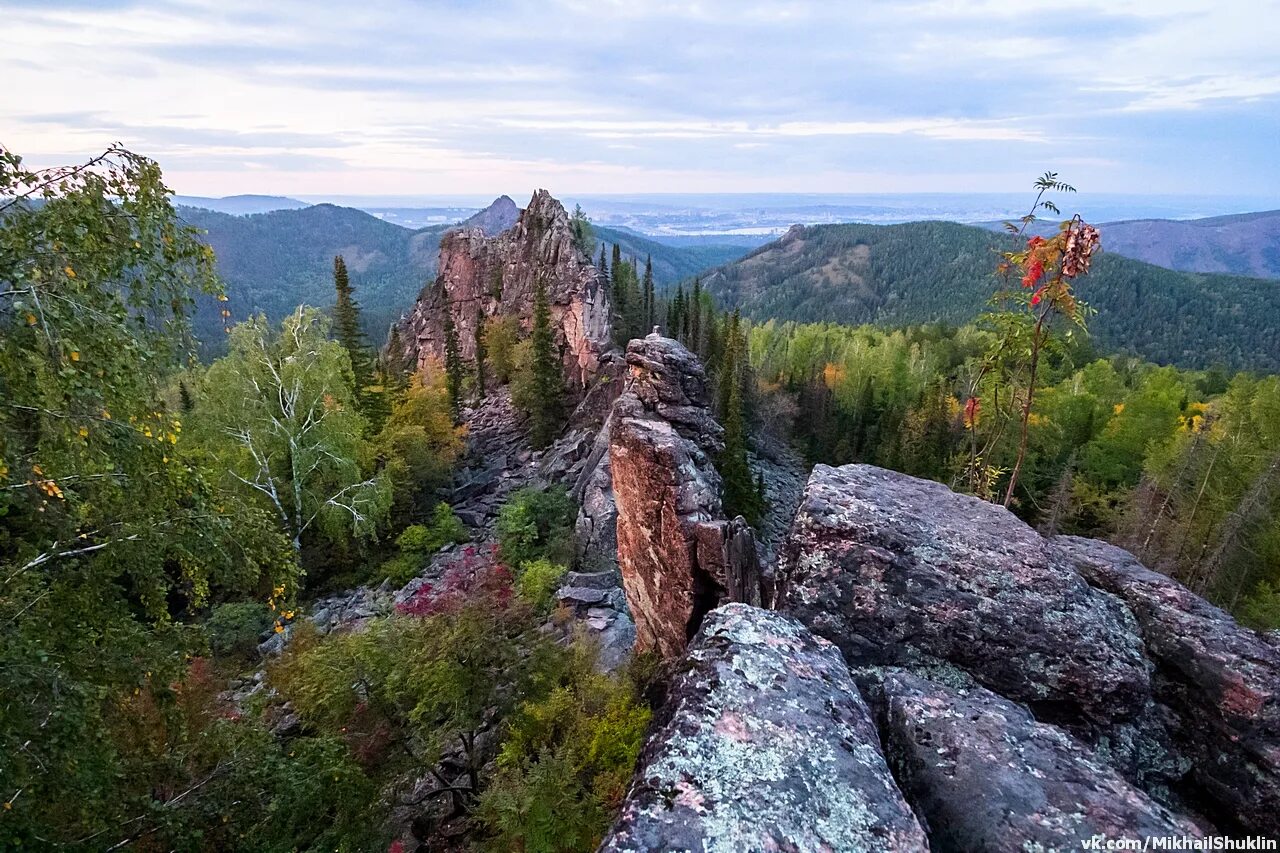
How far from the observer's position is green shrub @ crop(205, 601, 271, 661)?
21.8 m

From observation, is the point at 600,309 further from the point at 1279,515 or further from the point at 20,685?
the point at 20,685

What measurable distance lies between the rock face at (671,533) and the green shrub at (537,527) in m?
14.5

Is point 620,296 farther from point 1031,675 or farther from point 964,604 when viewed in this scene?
point 1031,675

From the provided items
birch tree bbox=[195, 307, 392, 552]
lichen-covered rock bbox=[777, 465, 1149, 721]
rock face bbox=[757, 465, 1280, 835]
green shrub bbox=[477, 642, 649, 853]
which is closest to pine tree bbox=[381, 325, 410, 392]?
birch tree bbox=[195, 307, 392, 552]

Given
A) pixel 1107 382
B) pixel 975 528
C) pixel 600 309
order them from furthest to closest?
pixel 1107 382 → pixel 600 309 → pixel 975 528

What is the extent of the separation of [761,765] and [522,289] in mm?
61240

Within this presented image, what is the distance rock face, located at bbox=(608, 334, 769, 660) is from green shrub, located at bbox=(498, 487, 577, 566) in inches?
570

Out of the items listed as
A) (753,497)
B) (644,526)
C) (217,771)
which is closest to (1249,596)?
(753,497)

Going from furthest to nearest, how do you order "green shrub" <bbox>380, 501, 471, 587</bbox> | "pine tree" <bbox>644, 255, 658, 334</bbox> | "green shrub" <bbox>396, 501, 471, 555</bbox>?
"pine tree" <bbox>644, 255, 658, 334</bbox>
"green shrub" <bbox>396, 501, 471, 555</bbox>
"green shrub" <bbox>380, 501, 471, 587</bbox>

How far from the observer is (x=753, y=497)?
3519cm

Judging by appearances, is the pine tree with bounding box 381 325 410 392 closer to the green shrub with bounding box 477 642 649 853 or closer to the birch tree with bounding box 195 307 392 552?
the birch tree with bounding box 195 307 392 552

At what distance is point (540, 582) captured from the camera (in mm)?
24469

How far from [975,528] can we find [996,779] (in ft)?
10.9

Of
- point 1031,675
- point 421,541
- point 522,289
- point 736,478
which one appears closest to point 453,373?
point 522,289
